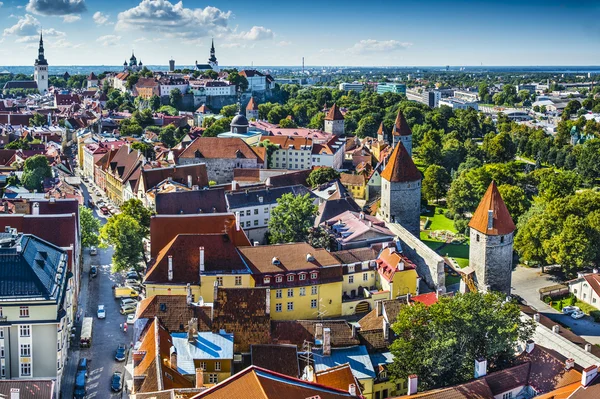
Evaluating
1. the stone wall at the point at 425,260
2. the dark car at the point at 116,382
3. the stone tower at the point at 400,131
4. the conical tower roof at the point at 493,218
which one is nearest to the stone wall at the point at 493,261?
the conical tower roof at the point at 493,218

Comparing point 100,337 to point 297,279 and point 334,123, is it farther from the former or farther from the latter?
point 334,123

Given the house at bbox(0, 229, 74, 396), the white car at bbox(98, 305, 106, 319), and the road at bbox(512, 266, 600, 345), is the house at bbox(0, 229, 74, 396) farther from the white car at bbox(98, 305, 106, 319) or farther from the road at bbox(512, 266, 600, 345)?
the road at bbox(512, 266, 600, 345)

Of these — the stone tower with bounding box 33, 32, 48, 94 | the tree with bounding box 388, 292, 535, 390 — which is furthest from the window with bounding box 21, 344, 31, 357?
the stone tower with bounding box 33, 32, 48, 94

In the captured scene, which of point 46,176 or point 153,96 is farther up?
point 153,96

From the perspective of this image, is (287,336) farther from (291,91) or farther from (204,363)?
(291,91)

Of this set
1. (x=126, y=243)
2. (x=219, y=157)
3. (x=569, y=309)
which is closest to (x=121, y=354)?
(x=126, y=243)

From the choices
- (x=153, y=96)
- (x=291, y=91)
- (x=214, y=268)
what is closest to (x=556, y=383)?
(x=214, y=268)

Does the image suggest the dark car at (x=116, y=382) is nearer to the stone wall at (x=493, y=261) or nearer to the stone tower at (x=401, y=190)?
the stone wall at (x=493, y=261)
